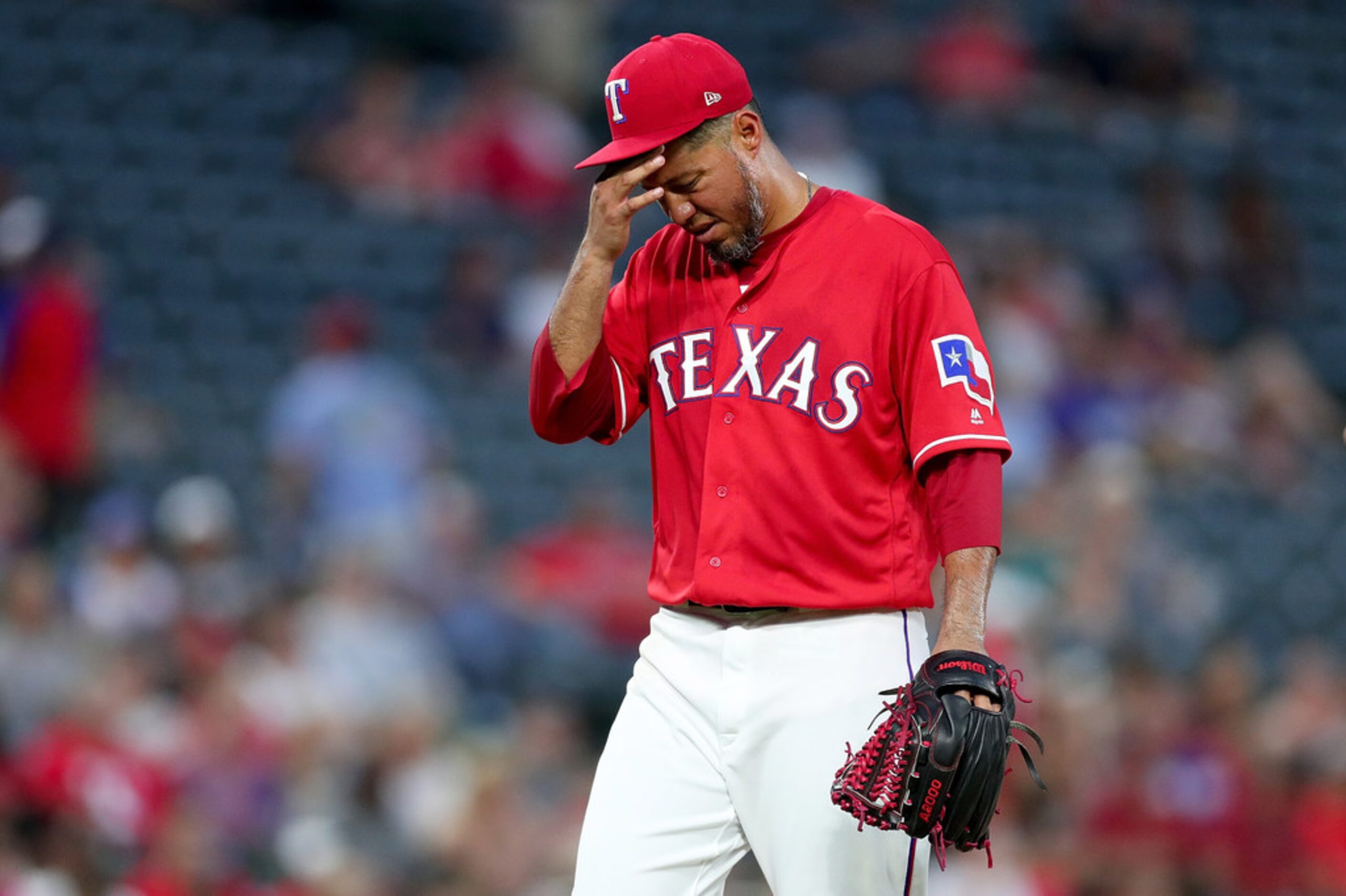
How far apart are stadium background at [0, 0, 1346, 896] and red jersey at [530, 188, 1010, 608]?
312 cm

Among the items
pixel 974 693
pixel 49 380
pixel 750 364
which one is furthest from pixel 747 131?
pixel 49 380

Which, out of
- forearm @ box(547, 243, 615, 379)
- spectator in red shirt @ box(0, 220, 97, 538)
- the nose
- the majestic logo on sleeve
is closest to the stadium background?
spectator in red shirt @ box(0, 220, 97, 538)

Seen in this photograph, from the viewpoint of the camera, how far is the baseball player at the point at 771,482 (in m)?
3.09

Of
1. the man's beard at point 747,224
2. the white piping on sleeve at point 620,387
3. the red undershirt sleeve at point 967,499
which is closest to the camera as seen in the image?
the red undershirt sleeve at point 967,499

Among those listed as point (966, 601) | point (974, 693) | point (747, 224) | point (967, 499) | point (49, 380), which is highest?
point (49, 380)

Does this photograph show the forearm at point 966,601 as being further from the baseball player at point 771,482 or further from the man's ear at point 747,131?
the man's ear at point 747,131

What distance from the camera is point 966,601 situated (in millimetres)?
2969

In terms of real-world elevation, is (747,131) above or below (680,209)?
above

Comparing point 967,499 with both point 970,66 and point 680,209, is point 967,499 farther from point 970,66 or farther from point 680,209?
point 970,66

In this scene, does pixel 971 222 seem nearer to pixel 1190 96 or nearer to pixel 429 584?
pixel 1190 96

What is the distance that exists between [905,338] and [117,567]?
16.8 feet

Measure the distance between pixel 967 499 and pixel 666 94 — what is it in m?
0.83

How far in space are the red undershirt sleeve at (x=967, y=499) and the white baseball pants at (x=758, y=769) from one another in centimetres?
23

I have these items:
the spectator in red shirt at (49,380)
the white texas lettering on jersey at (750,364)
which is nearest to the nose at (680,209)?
the white texas lettering on jersey at (750,364)
